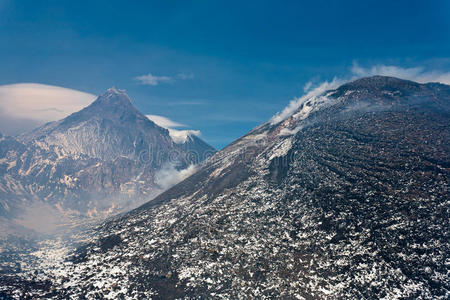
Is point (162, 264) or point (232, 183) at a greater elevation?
point (232, 183)

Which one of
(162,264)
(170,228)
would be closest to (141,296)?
(162,264)

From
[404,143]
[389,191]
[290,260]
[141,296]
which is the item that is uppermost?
[404,143]

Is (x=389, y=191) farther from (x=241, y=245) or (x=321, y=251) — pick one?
(x=241, y=245)

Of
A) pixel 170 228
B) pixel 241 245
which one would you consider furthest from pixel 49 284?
pixel 241 245

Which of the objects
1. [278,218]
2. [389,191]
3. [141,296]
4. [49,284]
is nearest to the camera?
[141,296]

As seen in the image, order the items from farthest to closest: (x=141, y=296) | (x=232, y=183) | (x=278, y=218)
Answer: (x=232, y=183)
(x=278, y=218)
(x=141, y=296)

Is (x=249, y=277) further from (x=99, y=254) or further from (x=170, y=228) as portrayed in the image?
(x=99, y=254)

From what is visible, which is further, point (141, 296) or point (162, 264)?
point (162, 264)
